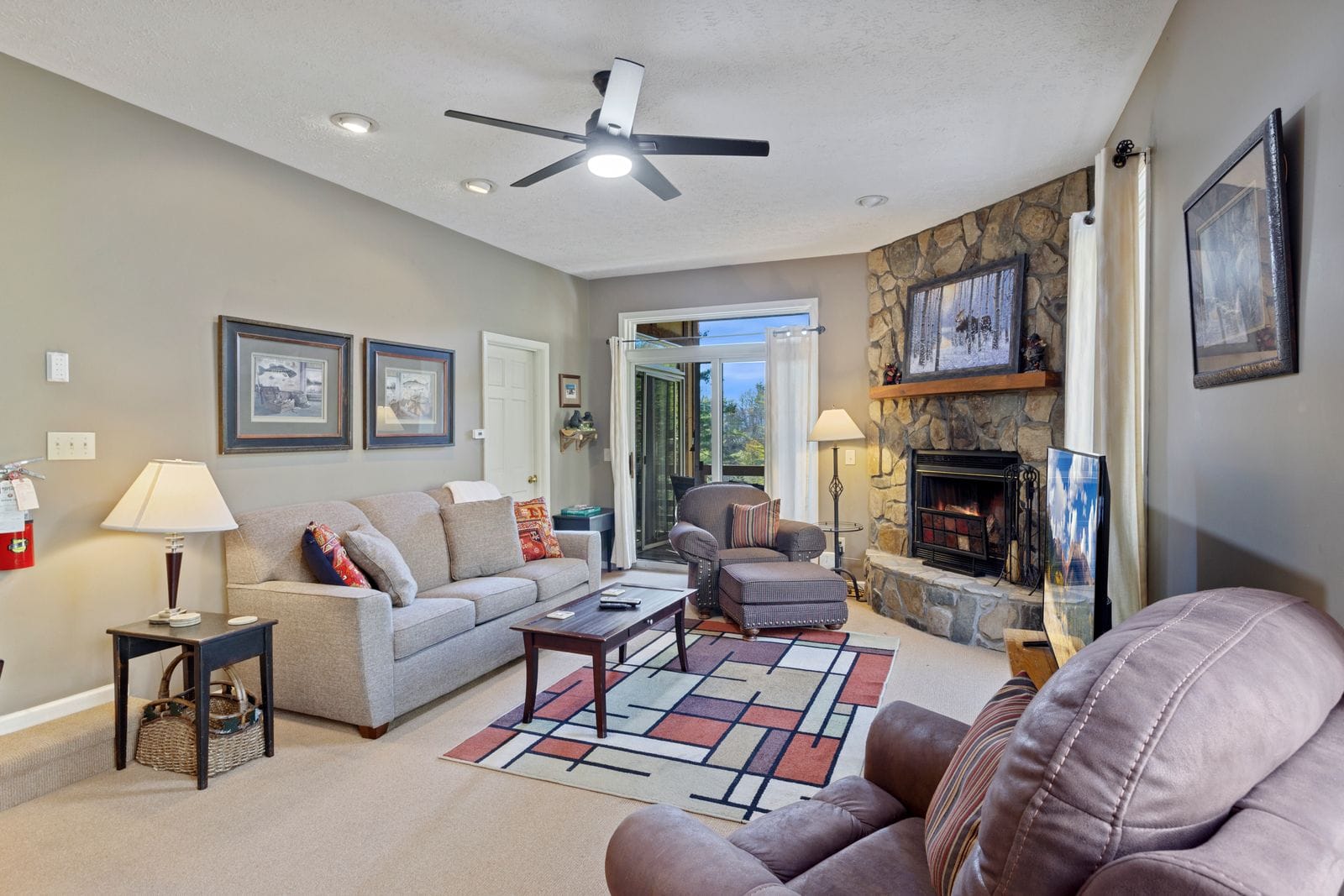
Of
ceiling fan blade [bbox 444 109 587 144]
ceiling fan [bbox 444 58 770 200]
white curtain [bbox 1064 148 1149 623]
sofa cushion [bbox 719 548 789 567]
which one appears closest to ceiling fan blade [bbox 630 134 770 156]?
ceiling fan [bbox 444 58 770 200]

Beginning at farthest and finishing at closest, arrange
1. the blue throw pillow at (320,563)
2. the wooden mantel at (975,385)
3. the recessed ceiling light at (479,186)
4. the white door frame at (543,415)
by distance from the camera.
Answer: the white door frame at (543,415)
the wooden mantel at (975,385)
the recessed ceiling light at (479,186)
the blue throw pillow at (320,563)

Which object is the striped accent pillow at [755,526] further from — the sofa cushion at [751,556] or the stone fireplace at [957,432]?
the stone fireplace at [957,432]

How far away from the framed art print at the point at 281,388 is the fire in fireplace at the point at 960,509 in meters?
3.87

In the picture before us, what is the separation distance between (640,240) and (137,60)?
123 inches

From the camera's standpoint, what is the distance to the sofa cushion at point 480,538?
4.16 m

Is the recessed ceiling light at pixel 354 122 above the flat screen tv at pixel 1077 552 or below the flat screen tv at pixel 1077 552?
above

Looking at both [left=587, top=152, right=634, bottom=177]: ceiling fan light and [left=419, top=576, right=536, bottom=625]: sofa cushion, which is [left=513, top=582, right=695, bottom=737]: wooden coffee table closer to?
[left=419, top=576, right=536, bottom=625]: sofa cushion

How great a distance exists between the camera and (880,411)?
5395 millimetres

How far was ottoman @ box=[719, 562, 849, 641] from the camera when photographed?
4250mm

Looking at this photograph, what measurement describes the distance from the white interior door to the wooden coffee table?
2.33 meters

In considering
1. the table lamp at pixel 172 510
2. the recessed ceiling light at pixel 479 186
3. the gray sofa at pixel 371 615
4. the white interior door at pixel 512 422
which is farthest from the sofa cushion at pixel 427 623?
the recessed ceiling light at pixel 479 186

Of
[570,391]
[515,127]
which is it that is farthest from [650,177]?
[570,391]

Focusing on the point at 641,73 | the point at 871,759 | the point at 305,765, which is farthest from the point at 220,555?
the point at 871,759

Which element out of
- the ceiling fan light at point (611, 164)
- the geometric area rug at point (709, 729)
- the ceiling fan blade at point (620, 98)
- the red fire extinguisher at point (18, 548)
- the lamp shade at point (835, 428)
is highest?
the ceiling fan blade at point (620, 98)
